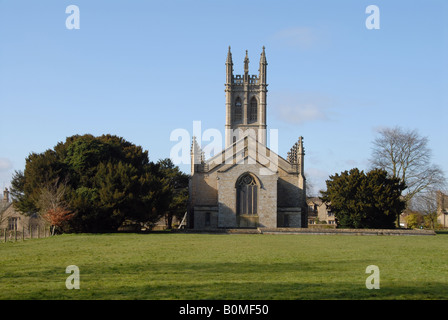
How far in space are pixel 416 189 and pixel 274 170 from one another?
14.8 m

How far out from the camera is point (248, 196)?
4981 centimetres

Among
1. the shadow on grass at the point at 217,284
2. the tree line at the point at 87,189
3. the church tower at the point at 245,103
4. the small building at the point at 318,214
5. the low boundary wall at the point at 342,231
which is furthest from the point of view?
the small building at the point at 318,214

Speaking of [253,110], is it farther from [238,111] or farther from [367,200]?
[367,200]

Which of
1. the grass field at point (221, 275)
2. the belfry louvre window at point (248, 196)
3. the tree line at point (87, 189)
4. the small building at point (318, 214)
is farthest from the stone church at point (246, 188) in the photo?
the small building at point (318, 214)

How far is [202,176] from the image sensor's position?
5250 cm

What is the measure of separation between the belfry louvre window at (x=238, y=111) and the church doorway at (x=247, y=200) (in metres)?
19.9

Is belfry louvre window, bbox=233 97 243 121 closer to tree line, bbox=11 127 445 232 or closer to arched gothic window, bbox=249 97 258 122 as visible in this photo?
arched gothic window, bbox=249 97 258 122

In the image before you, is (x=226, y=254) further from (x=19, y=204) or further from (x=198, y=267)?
(x=19, y=204)

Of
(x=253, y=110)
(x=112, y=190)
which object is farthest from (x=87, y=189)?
(x=253, y=110)

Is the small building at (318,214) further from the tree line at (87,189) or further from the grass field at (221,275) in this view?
the grass field at (221,275)

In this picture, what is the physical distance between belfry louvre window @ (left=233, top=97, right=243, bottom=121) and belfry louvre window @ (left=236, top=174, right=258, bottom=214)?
19905 millimetres

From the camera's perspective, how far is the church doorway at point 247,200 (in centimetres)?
4950

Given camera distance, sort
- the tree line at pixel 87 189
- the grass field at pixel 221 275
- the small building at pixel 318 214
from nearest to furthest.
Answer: the grass field at pixel 221 275, the tree line at pixel 87 189, the small building at pixel 318 214

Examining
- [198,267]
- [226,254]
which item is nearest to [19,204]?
[226,254]
